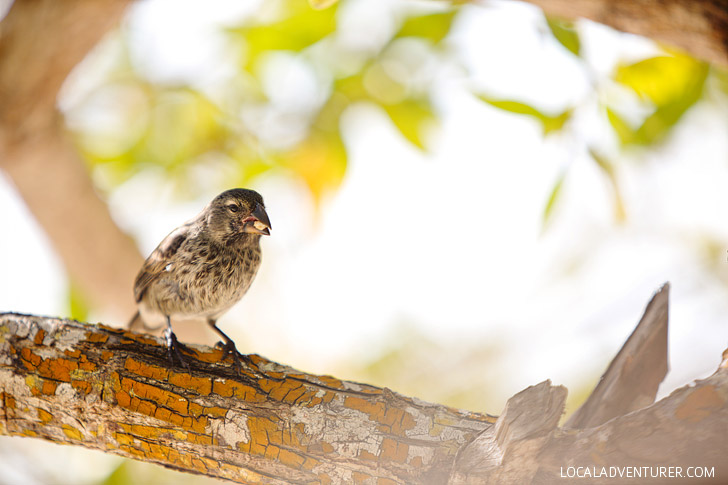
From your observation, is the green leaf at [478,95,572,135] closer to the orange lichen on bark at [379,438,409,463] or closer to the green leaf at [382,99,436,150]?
the green leaf at [382,99,436,150]

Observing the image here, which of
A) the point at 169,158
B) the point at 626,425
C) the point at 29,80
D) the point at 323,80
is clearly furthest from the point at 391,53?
the point at 626,425

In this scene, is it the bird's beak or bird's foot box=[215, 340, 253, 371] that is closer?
bird's foot box=[215, 340, 253, 371]

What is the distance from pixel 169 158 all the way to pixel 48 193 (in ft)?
2.70

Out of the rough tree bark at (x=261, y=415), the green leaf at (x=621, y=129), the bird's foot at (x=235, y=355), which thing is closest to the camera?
the rough tree bark at (x=261, y=415)

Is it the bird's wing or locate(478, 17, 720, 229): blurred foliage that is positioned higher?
locate(478, 17, 720, 229): blurred foliage

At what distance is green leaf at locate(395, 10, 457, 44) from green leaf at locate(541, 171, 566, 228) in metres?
1.08

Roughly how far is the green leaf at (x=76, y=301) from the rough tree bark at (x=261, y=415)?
8.26ft

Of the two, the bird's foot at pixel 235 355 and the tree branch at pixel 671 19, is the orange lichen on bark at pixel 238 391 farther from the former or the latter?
the tree branch at pixel 671 19

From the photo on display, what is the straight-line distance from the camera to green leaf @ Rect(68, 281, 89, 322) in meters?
4.56

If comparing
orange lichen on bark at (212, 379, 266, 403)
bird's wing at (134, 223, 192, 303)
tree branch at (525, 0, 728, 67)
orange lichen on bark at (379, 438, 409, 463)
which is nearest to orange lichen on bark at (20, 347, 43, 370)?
orange lichen on bark at (212, 379, 266, 403)

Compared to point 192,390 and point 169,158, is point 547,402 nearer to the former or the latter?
point 192,390

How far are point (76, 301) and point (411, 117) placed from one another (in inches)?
119

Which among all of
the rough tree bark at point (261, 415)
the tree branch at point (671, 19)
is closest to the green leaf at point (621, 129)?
the tree branch at point (671, 19)

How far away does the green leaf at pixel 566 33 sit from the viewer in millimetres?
2822
